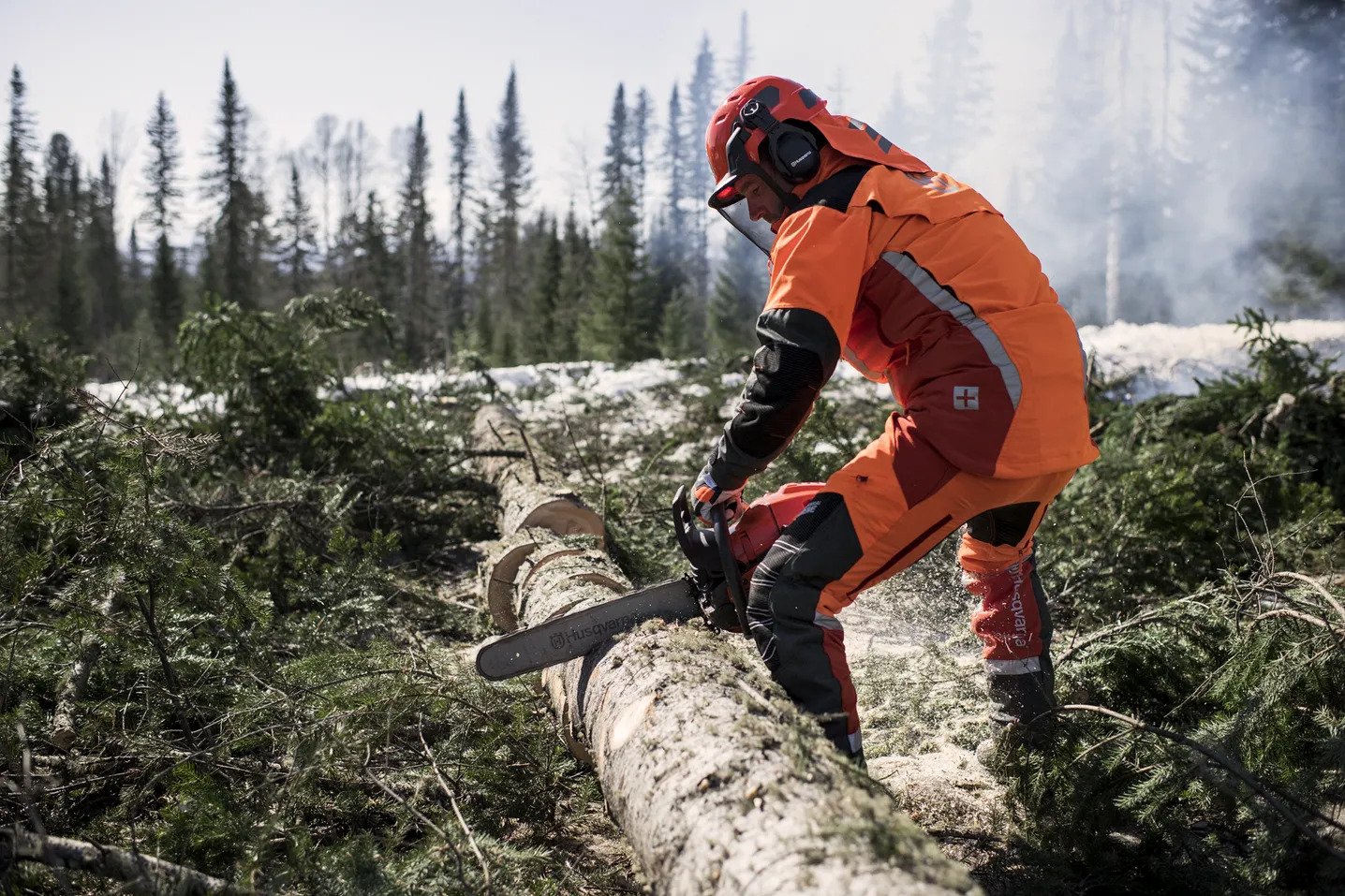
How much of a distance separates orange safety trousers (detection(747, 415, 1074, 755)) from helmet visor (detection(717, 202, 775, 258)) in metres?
0.80

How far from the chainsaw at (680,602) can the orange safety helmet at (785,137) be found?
37.2 inches

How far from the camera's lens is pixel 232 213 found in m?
32.6

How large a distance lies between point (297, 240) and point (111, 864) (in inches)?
1629

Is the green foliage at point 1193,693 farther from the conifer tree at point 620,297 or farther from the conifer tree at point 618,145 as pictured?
the conifer tree at point 618,145

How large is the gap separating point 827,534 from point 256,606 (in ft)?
6.15

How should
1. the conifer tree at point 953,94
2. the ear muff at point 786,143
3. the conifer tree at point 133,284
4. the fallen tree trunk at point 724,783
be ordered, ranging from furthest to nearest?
1. the conifer tree at point 133,284
2. the conifer tree at point 953,94
3. the ear muff at point 786,143
4. the fallen tree trunk at point 724,783

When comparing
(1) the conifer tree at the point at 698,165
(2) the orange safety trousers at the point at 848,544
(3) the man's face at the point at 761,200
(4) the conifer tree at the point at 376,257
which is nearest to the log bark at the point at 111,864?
(2) the orange safety trousers at the point at 848,544

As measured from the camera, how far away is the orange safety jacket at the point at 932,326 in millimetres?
2322

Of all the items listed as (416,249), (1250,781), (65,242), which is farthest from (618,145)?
(1250,781)

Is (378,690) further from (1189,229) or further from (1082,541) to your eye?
(1189,229)

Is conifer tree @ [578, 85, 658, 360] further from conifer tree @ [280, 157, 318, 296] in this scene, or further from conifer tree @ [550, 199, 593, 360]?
conifer tree @ [280, 157, 318, 296]

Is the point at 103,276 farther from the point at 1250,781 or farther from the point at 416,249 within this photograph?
A: the point at 1250,781

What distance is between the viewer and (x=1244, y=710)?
86.0 inches

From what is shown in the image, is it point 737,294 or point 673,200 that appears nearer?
point 737,294
